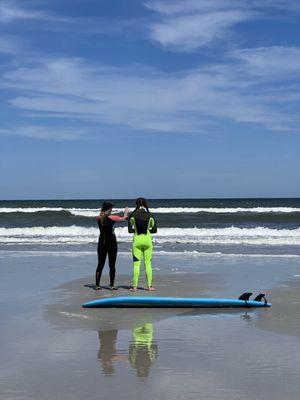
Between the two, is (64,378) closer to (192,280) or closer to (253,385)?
(253,385)

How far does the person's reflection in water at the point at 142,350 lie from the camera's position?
532 cm

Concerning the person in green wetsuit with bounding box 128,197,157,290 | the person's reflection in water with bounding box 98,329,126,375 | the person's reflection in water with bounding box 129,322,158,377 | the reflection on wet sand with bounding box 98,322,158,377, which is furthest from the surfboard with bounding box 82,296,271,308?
the person in green wetsuit with bounding box 128,197,157,290

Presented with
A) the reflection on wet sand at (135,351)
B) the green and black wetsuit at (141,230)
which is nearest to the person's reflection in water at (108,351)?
the reflection on wet sand at (135,351)

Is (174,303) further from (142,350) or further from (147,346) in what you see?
(142,350)

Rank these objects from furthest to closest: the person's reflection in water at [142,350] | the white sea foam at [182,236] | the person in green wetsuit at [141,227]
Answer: the white sea foam at [182,236] < the person in green wetsuit at [141,227] < the person's reflection in water at [142,350]

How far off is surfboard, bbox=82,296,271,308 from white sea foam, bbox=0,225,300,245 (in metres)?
13.1

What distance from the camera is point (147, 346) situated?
→ 614 centimetres

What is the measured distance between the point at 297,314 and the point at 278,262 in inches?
267

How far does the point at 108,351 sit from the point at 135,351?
0.28m

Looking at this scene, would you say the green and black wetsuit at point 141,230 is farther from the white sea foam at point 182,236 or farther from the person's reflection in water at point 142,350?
the white sea foam at point 182,236

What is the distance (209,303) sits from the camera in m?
8.45

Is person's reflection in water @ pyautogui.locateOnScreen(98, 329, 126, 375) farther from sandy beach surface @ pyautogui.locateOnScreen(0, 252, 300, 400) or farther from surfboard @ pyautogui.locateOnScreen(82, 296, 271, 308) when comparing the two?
surfboard @ pyautogui.locateOnScreen(82, 296, 271, 308)

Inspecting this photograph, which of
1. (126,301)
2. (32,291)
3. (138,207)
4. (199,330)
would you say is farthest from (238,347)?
(32,291)

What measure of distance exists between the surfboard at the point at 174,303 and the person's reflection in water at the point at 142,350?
1.26 meters
